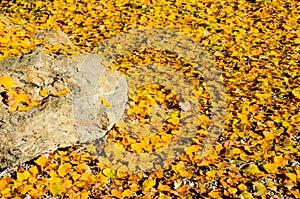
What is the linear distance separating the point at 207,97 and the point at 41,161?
178 cm

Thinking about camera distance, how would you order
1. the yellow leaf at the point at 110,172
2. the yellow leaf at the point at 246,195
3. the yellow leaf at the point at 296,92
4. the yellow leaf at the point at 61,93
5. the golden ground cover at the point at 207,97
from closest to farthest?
the yellow leaf at the point at 246,195
the golden ground cover at the point at 207,97
the yellow leaf at the point at 110,172
the yellow leaf at the point at 61,93
the yellow leaf at the point at 296,92

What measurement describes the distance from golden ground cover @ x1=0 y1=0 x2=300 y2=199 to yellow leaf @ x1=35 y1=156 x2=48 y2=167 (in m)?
0.01

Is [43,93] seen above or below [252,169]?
above

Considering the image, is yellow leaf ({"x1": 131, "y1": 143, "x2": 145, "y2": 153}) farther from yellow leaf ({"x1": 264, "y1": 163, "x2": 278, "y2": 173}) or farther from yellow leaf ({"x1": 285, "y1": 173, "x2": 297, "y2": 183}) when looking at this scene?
yellow leaf ({"x1": 285, "y1": 173, "x2": 297, "y2": 183})

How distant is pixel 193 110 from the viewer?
345cm

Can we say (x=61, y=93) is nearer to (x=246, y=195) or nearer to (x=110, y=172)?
(x=110, y=172)

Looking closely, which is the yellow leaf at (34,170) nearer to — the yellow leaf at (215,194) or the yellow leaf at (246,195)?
Answer: the yellow leaf at (215,194)

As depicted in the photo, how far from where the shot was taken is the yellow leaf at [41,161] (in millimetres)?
2726

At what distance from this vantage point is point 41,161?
274 cm

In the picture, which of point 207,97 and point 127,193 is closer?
point 127,193

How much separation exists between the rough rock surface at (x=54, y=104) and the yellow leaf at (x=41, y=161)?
55 millimetres

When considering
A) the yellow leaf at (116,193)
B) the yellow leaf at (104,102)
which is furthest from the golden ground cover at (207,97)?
the yellow leaf at (104,102)

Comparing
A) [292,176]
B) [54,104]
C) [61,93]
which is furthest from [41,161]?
[292,176]

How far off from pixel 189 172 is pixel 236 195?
1.33 ft
